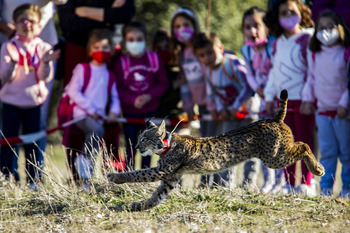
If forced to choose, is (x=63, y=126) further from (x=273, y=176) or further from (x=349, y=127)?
(x=349, y=127)

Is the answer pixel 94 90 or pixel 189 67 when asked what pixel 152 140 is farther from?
pixel 189 67

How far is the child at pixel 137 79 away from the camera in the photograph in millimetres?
8859

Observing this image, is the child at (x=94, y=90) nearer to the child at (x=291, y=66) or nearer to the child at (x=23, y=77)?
the child at (x=23, y=77)

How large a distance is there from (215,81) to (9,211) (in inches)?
142

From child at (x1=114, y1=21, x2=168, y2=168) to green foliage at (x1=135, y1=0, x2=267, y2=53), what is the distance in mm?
8730

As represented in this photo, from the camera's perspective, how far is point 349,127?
25.2ft

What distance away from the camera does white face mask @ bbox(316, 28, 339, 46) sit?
7.58m

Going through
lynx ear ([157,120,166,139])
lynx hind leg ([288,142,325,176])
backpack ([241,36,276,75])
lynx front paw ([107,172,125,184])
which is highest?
backpack ([241,36,276,75])

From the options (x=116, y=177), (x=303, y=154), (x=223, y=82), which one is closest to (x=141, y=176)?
(x=116, y=177)

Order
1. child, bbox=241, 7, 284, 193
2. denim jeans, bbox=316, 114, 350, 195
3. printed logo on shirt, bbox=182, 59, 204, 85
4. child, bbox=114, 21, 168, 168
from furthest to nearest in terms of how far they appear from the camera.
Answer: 1. printed logo on shirt, bbox=182, 59, 204, 85
2. child, bbox=114, 21, 168, 168
3. child, bbox=241, 7, 284, 193
4. denim jeans, bbox=316, 114, 350, 195

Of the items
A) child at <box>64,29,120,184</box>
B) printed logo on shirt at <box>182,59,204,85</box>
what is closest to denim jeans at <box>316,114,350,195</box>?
printed logo on shirt at <box>182,59,204,85</box>

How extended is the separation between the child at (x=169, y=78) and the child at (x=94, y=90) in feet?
2.71

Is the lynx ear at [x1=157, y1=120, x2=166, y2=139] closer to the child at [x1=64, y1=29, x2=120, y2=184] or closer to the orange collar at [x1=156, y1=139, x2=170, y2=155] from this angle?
the orange collar at [x1=156, y1=139, x2=170, y2=155]

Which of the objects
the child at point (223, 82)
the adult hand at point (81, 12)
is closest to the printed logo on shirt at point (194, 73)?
the child at point (223, 82)
